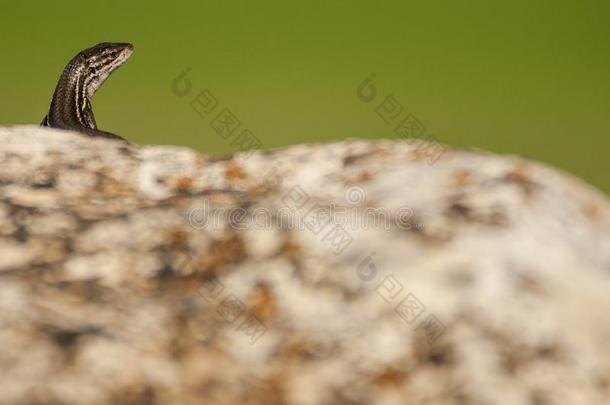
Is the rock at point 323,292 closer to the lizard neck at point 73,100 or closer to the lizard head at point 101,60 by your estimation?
the lizard neck at point 73,100

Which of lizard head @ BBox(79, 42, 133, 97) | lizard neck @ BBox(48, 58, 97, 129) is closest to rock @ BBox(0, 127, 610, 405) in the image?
lizard neck @ BBox(48, 58, 97, 129)

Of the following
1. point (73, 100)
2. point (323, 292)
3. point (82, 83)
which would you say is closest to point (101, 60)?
point (82, 83)

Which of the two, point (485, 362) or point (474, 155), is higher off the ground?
point (474, 155)

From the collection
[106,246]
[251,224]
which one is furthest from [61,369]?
[251,224]

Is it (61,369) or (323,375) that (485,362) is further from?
(61,369)

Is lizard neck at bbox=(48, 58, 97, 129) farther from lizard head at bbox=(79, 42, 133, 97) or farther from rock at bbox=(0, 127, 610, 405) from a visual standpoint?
rock at bbox=(0, 127, 610, 405)
